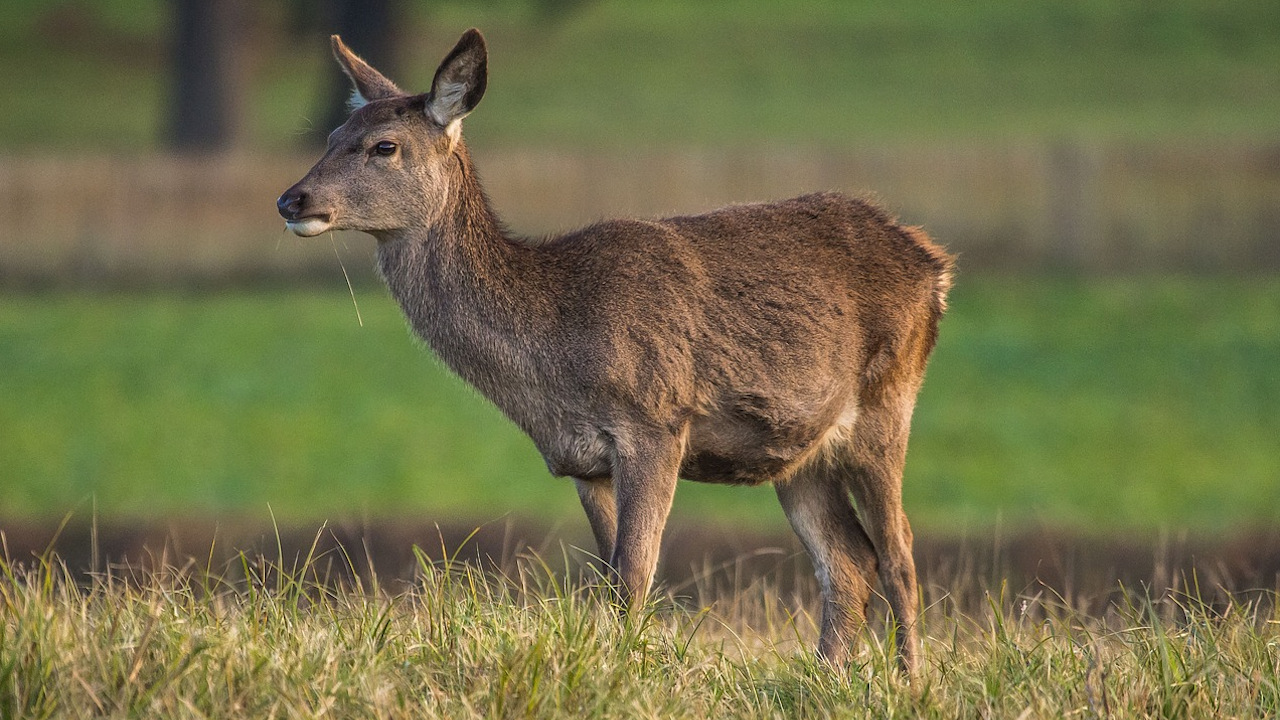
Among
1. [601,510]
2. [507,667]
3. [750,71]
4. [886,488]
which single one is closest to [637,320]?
[601,510]

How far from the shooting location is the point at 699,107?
44625 mm

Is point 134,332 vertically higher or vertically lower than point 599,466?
lower

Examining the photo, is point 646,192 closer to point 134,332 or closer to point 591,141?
point 134,332

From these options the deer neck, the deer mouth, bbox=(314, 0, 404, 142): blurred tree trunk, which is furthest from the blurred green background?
the deer mouth

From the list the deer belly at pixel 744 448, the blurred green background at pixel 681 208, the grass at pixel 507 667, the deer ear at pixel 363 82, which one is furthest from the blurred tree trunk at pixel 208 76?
the grass at pixel 507 667

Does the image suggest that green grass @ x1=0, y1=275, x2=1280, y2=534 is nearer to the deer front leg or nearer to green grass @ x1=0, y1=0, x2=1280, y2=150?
the deer front leg

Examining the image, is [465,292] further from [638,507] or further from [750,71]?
[750,71]

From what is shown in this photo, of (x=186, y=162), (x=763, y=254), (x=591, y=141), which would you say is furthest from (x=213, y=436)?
(x=591, y=141)

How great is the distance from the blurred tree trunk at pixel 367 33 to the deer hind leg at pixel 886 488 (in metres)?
29.2

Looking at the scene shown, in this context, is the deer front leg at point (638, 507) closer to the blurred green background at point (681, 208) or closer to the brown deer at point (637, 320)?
the brown deer at point (637, 320)

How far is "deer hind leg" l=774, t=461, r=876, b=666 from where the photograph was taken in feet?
23.9

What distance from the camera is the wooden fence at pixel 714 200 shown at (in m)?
25.4

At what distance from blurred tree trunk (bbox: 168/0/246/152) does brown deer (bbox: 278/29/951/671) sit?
29.1 meters

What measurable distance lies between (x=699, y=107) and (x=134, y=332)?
24335 mm
